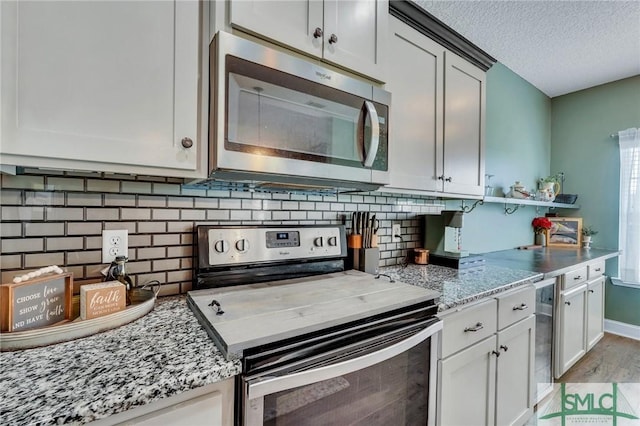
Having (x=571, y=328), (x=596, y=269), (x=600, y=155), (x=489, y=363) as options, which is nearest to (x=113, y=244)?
(x=489, y=363)

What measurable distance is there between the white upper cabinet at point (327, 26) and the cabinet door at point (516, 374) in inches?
58.6

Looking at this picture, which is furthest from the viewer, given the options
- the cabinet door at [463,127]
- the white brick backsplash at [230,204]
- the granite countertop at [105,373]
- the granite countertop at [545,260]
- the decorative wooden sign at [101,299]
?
the granite countertop at [545,260]

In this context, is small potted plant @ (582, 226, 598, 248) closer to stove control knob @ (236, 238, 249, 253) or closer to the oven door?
the oven door

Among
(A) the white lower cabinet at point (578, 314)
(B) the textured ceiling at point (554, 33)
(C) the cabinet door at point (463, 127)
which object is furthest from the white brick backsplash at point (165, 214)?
(A) the white lower cabinet at point (578, 314)

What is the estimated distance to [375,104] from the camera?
1.33 metres

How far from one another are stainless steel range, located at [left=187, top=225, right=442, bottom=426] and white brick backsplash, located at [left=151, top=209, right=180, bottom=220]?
0.11 meters

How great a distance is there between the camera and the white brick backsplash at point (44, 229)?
0.97m

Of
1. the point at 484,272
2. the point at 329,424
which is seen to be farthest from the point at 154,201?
the point at 484,272

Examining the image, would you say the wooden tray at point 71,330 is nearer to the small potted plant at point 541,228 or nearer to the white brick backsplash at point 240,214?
the white brick backsplash at point 240,214

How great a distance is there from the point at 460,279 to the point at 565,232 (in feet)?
8.90

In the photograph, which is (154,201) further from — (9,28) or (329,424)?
(329,424)

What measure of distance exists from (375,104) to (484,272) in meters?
1.23

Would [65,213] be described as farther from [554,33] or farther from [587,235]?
[587,235]

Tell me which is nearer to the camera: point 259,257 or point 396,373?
point 396,373
